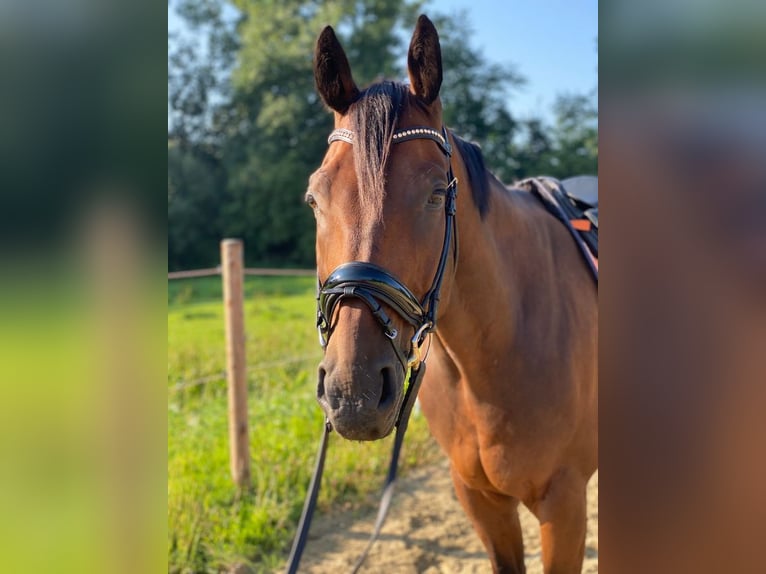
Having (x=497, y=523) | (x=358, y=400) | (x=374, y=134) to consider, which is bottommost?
(x=497, y=523)

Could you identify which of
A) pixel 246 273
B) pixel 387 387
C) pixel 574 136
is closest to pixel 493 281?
pixel 387 387

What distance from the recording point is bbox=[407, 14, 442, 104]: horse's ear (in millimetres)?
1772

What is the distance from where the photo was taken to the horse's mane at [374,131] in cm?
154

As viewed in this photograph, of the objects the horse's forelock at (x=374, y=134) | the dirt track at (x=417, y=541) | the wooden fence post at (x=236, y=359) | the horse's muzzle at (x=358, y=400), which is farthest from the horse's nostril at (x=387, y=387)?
the wooden fence post at (x=236, y=359)

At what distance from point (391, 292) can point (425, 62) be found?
2.51 feet

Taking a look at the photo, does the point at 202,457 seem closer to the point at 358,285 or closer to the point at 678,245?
the point at 358,285

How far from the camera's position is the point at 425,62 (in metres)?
1.79

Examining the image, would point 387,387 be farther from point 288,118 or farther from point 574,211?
point 288,118

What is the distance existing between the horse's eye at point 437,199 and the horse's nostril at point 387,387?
1.57ft

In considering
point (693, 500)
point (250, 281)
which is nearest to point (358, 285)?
point (693, 500)

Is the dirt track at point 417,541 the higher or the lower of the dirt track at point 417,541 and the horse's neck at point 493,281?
the lower

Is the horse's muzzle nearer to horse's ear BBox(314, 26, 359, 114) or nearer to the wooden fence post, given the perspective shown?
horse's ear BBox(314, 26, 359, 114)

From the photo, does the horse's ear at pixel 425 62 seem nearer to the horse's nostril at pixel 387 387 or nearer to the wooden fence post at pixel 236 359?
the horse's nostril at pixel 387 387

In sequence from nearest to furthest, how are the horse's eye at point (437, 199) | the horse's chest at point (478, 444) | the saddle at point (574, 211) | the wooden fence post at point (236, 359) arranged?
the horse's eye at point (437, 199) < the horse's chest at point (478, 444) < the saddle at point (574, 211) < the wooden fence post at point (236, 359)
